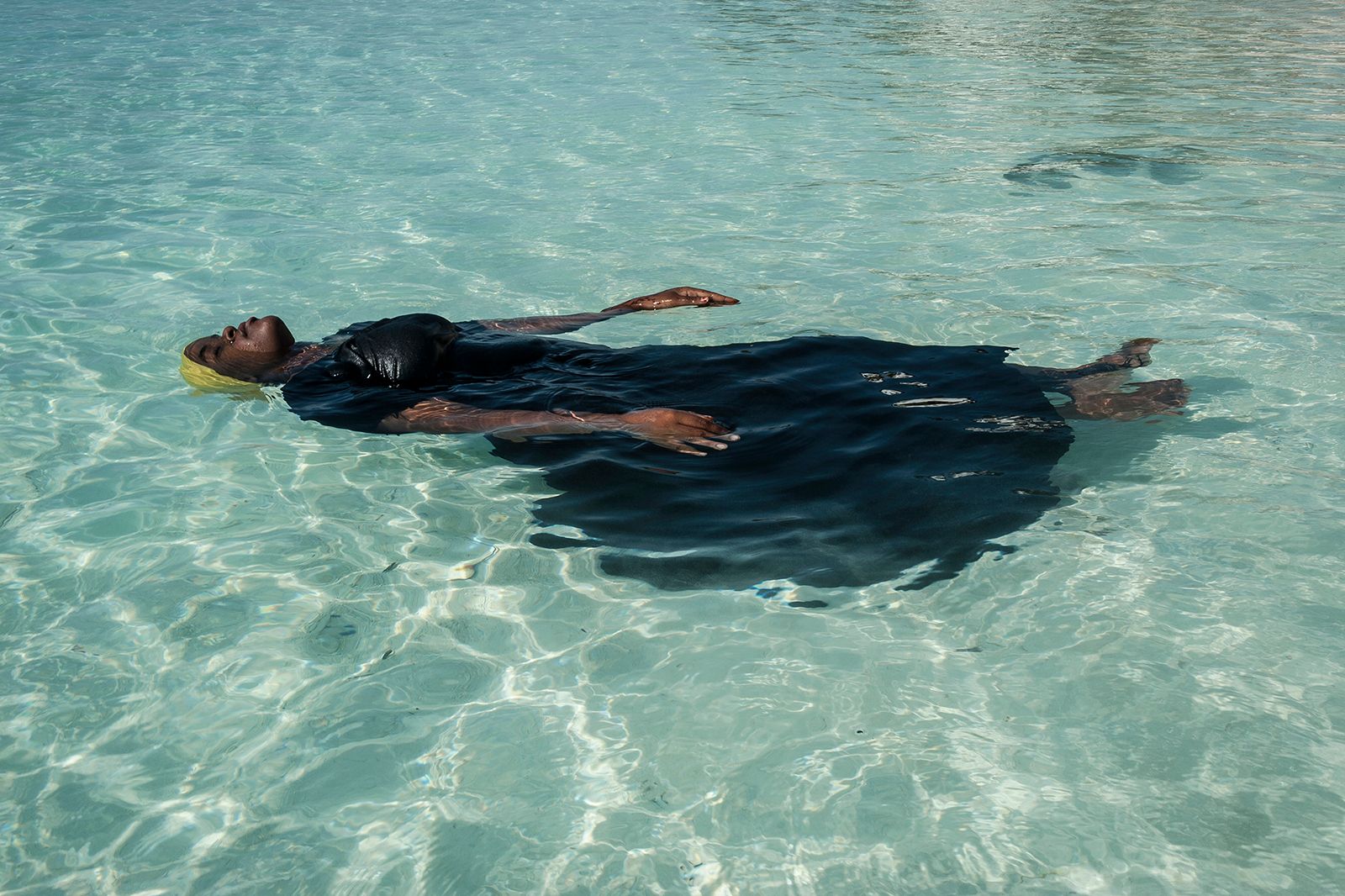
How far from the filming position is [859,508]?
416 centimetres

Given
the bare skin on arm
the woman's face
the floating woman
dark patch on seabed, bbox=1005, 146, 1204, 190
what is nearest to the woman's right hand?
the floating woman

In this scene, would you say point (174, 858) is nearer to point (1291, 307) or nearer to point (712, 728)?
point (712, 728)

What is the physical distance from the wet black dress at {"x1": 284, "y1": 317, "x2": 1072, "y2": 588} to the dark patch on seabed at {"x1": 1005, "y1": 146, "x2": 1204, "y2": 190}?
17.3 ft

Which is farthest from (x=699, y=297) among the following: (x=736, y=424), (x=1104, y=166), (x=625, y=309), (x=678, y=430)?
(x=1104, y=166)

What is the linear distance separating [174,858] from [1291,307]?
6625mm

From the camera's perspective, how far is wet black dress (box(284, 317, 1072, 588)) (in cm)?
407

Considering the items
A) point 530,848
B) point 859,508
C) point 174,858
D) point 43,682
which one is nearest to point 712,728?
point 530,848

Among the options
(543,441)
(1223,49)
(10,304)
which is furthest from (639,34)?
(543,441)

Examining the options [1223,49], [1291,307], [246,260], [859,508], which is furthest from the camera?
[1223,49]

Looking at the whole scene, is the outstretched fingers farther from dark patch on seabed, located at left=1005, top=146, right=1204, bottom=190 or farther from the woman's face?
dark patch on seabed, located at left=1005, top=146, right=1204, bottom=190

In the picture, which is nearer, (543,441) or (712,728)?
(712,728)

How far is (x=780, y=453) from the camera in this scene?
4.47 metres

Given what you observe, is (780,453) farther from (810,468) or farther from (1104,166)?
(1104,166)

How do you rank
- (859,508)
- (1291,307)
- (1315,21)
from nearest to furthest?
(859,508) < (1291,307) < (1315,21)
